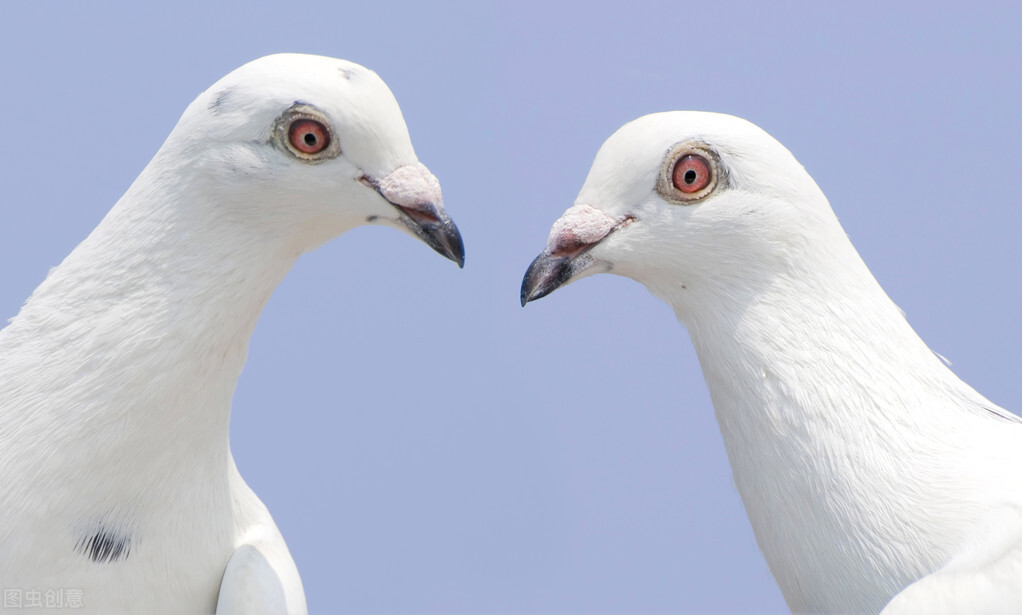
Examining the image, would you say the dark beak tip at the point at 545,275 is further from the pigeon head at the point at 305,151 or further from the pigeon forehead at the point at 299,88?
the pigeon forehead at the point at 299,88

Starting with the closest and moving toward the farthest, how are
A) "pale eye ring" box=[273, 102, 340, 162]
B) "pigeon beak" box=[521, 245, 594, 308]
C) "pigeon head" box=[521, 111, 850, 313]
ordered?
"pale eye ring" box=[273, 102, 340, 162], "pigeon head" box=[521, 111, 850, 313], "pigeon beak" box=[521, 245, 594, 308]

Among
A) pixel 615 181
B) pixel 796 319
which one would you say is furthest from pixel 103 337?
pixel 796 319

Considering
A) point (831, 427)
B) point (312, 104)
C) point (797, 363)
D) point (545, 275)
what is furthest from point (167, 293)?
point (831, 427)

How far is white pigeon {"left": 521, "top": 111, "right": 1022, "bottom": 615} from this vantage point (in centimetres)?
346

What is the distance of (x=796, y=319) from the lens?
360cm

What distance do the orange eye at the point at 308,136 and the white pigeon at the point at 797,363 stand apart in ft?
2.54

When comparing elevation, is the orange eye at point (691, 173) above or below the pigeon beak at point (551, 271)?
above

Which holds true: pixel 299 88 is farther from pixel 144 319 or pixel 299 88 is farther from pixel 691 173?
pixel 691 173

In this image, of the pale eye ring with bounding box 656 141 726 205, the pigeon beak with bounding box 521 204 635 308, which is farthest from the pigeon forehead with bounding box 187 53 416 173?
the pale eye ring with bounding box 656 141 726 205

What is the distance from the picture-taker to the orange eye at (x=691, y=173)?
142 inches

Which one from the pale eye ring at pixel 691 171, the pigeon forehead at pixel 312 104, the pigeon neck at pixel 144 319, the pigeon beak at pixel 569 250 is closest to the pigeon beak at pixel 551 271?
the pigeon beak at pixel 569 250

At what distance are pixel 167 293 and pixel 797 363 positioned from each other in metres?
1.93

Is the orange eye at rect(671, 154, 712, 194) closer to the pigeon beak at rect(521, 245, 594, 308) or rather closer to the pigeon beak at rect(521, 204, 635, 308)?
the pigeon beak at rect(521, 204, 635, 308)

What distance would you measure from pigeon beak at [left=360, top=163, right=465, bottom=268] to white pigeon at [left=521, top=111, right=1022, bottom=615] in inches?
11.6
